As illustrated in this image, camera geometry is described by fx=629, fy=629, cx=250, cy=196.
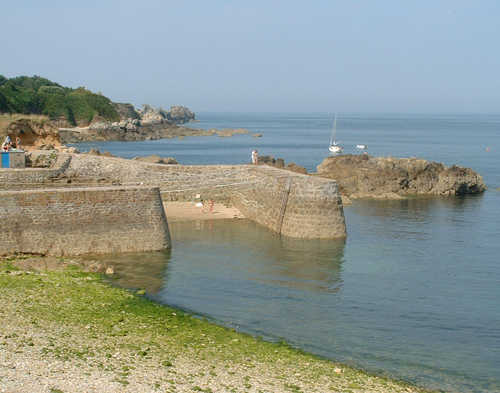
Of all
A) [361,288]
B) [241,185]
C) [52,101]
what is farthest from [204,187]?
[52,101]

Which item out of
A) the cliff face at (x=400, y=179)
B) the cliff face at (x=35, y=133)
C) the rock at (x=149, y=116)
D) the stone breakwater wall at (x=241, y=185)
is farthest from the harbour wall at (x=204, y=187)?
the rock at (x=149, y=116)

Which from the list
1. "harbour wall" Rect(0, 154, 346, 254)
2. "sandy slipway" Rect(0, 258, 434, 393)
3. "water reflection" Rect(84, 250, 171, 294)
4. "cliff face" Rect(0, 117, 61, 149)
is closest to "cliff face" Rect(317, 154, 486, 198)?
"harbour wall" Rect(0, 154, 346, 254)

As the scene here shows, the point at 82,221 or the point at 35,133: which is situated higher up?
the point at 35,133

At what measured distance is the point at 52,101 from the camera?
88.8 meters

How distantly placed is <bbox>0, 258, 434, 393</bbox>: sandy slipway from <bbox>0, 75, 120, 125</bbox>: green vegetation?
61308 millimetres

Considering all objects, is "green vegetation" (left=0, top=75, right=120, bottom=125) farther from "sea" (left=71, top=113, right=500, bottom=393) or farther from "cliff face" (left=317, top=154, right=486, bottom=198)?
"sea" (left=71, top=113, right=500, bottom=393)

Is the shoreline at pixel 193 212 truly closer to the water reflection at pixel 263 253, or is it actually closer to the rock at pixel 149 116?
the water reflection at pixel 263 253

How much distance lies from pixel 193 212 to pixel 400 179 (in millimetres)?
13234

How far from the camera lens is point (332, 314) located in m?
13.0

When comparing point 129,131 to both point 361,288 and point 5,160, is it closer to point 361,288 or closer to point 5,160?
point 5,160

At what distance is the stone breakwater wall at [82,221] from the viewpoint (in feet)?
51.0

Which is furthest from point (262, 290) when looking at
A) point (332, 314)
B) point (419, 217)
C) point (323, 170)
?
point (323, 170)

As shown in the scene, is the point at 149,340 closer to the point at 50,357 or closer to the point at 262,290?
the point at 50,357

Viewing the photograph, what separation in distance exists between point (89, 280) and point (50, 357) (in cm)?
493
